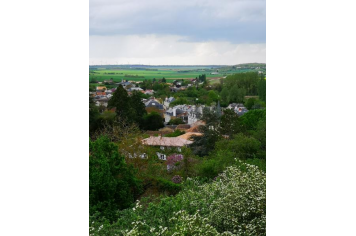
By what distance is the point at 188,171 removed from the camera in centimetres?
520

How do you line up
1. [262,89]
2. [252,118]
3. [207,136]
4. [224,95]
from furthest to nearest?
[207,136], [224,95], [252,118], [262,89]

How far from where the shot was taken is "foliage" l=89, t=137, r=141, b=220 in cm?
505

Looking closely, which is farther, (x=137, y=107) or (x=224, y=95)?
(x=137, y=107)

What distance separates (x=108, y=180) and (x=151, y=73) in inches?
57.9

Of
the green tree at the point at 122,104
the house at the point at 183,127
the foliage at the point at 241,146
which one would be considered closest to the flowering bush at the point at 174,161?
the house at the point at 183,127

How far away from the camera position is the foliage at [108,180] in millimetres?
5051

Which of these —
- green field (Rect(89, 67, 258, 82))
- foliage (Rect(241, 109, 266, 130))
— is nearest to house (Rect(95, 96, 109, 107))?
green field (Rect(89, 67, 258, 82))

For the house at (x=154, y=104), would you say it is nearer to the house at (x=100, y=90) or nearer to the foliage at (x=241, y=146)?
the house at (x=100, y=90)

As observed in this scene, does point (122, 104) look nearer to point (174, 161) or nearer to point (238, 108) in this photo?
point (174, 161)

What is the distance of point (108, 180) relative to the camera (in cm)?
508

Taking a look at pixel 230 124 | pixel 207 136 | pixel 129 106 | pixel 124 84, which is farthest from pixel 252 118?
pixel 124 84

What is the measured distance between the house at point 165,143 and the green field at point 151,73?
77cm
